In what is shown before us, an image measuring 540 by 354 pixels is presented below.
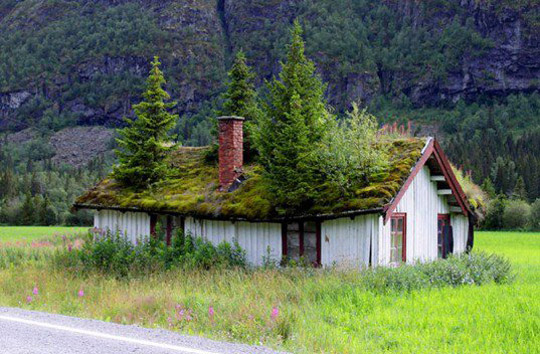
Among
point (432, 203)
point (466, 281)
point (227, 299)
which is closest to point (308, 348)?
point (227, 299)

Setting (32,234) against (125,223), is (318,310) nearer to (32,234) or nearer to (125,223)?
(125,223)

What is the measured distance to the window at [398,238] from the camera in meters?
18.3

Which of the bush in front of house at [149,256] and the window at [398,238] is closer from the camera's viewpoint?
the window at [398,238]

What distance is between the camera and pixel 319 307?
1236 centimetres

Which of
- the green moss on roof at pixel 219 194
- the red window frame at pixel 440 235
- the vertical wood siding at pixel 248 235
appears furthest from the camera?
the red window frame at pixel 440 235

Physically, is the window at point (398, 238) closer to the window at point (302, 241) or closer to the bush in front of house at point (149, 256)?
the window at point (302, 241)

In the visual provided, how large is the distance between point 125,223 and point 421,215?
10.9 m

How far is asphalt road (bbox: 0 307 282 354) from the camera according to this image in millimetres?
8531

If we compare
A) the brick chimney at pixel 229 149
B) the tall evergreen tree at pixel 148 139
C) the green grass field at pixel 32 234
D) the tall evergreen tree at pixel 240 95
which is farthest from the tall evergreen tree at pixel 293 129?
the green grass field at pixel 32 234

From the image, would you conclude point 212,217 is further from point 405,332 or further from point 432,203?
point 405,332

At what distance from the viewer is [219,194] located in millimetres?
21781

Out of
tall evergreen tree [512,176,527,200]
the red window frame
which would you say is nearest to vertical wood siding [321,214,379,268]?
the red window frame

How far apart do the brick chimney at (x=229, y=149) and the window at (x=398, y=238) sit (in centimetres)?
617

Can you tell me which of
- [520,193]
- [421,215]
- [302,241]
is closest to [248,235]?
[302,241]
